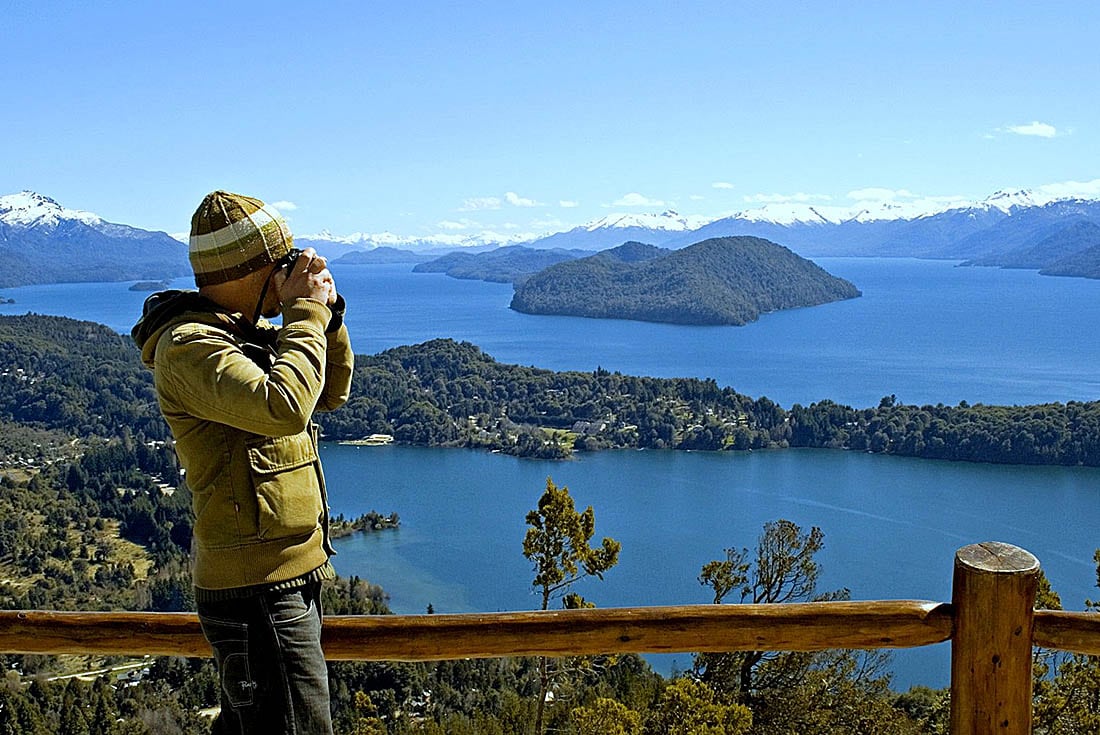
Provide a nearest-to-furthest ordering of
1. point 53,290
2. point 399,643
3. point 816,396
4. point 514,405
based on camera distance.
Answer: point 399,643 < point 816,396 < point 514,405 < point 53,290

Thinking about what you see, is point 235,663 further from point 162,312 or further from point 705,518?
point 705,518

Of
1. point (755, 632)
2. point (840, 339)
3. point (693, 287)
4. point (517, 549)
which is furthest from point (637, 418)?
point (693, 287)

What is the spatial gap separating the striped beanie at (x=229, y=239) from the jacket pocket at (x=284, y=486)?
0.24 meters

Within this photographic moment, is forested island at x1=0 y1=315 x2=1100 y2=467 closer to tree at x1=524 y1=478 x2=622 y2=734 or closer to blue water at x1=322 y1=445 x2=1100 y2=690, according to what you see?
blue water at x1=322 y1=445 x2=1100 y2=690

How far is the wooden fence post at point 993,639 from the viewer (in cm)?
161

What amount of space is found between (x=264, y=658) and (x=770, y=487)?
32567mm

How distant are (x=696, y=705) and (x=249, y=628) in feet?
9.90

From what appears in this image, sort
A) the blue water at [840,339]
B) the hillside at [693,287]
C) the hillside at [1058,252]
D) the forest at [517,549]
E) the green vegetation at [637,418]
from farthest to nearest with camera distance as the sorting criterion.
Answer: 1. the hillside at [1058,252]
2. the hillside at [693,287]
3. the blue water at [840,339]
4. the green vegetation at [637,418]
5. the forest at [517,549]

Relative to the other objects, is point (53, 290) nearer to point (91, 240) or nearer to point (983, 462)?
point (91, 240)

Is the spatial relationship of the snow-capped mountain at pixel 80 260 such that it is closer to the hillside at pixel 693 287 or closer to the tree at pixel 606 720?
the hillside at pixel 693 287

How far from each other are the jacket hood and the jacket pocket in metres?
0.20

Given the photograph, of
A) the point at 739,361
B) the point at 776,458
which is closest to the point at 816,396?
the point at 776,458

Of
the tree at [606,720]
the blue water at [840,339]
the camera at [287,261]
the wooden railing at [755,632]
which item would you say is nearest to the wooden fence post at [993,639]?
the wooden railing at [755,632]

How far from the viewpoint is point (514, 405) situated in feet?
166
